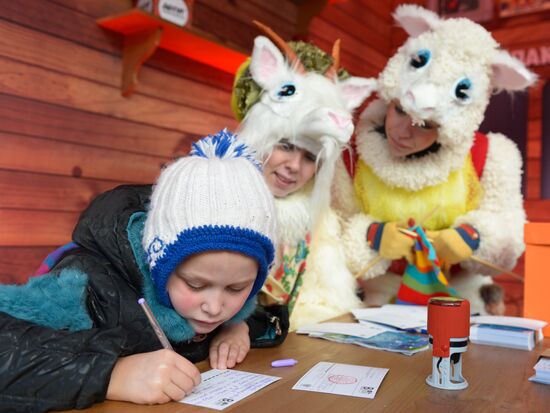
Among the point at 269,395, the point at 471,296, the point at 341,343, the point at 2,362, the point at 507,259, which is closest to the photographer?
the point at 2,362

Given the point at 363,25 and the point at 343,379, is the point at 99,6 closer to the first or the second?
the point at 343,379

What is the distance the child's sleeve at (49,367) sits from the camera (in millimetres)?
708

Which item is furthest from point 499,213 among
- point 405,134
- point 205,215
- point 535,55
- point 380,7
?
point 380,7

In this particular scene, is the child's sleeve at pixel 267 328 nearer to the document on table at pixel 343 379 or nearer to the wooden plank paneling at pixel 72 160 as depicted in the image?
the document on table at pixel 343 379

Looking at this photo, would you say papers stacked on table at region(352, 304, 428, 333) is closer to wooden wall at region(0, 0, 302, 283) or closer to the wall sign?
wooden wall at region(0, 0, 302, 283)

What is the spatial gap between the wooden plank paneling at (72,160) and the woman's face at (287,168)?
0.67 m

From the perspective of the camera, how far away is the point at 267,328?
44.9 inches

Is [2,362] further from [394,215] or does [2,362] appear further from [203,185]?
[394,215]

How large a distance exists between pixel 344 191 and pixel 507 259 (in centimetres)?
51

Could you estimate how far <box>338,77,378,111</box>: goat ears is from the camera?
149 centimetres

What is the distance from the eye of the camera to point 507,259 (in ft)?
5.34

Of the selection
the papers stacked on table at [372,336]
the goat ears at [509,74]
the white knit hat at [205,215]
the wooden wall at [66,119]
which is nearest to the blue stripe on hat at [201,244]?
the white knit hat at [205,215]

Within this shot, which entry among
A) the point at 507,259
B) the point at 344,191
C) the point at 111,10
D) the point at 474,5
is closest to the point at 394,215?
the point at 344,191

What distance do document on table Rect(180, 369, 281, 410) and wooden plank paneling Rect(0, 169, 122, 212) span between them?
3.11ft
